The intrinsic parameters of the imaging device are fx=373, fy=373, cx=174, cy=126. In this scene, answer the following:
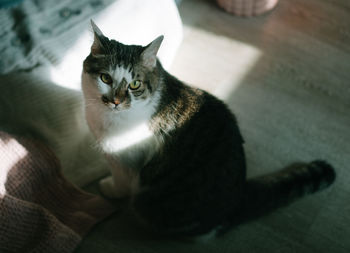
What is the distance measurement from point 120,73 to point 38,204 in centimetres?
61

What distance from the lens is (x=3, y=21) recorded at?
1.35m

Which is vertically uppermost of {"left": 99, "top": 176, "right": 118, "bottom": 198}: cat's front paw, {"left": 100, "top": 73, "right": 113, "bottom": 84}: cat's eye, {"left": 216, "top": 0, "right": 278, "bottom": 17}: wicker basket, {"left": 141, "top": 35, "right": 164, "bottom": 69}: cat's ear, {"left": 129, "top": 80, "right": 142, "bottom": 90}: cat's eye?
{"left": 141, "top": 35, "right": 164, "bottom": 69}: cat's ear

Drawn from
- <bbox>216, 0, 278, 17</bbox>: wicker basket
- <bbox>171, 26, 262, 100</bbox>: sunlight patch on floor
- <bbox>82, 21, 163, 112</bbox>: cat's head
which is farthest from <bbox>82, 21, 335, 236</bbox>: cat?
<bbox>216, 0, 278, 17</bbox>: wicker basket

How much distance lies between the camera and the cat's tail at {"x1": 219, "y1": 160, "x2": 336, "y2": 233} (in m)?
1.35

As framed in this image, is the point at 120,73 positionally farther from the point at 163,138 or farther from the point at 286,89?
the point at 286,89

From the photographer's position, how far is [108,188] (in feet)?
4.89

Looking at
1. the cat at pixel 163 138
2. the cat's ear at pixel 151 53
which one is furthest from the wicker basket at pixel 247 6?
the cat's ear at pixel 151 53

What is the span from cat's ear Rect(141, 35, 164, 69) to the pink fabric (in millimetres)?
574

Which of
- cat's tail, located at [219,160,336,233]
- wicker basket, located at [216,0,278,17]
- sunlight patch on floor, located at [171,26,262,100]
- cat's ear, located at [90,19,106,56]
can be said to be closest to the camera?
cat's ear, located at [90,19,106,56]

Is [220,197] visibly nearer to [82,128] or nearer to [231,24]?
[82,128]

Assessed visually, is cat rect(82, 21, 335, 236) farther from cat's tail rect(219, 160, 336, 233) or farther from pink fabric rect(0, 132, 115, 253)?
pink fabric rect(0, 132, 115, 253)

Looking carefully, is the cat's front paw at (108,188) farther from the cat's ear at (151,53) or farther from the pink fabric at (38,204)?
the cat's ear at (151,53)

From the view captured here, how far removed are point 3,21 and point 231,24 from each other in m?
1.20

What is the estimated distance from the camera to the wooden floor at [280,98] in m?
1.41
